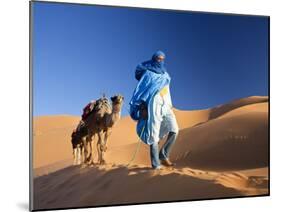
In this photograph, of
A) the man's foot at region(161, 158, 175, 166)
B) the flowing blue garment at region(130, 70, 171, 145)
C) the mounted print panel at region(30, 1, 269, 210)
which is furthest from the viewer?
the man's foot at region(161, 158, 175, 166)

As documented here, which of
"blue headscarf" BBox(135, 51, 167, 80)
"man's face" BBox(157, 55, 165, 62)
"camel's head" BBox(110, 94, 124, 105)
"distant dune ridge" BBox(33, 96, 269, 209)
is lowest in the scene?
"distant dune ridge" BBox(33, 96, 269, 209)

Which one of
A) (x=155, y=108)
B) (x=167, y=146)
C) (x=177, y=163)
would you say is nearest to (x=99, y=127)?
(x=155, y=108)

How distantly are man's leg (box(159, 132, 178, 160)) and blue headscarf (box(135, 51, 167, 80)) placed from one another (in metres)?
0.72

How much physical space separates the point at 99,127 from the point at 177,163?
3.25 feet

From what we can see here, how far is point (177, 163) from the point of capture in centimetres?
681

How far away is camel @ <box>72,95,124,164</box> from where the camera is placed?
21.1 feet

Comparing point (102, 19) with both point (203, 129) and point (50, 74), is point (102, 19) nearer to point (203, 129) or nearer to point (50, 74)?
point (50, 74)

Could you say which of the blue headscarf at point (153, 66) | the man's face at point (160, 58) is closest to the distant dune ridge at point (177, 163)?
the blue headscarf at point (153, 66)

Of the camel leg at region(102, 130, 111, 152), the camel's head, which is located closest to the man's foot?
the camel leg at region(102, 130, 111, 152)

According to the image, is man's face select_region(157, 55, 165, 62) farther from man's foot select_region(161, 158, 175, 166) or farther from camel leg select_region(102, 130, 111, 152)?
man's foot select_region(161, 158, 175, 166)

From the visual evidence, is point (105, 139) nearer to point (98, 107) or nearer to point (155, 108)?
point (98, 107)

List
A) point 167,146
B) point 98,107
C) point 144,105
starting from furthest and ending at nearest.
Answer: point 167,146 → point 144,105 → point 98,107

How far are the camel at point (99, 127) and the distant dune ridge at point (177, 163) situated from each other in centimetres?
8
